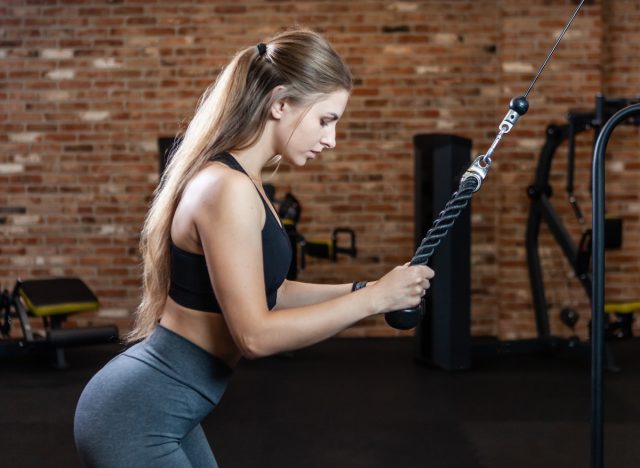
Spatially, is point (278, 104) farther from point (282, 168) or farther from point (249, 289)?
point (282, 168)

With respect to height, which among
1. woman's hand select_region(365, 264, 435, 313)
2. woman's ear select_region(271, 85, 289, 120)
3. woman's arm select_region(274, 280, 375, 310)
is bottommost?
woman's arm select_region(274, 280, 375, 310)

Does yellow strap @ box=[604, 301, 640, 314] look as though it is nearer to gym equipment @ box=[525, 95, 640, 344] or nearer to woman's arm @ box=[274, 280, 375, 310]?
gym equipment @ box=[525, 95, 640, 344]

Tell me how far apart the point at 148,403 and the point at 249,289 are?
0.26m

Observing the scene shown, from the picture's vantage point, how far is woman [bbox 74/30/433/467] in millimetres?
1372

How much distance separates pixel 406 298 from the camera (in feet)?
4.64

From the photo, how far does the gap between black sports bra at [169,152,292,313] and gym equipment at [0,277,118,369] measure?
3.34 m

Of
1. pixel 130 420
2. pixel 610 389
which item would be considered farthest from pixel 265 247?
pixel 610 389

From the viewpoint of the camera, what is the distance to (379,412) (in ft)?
12.9

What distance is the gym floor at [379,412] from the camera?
3330 mm

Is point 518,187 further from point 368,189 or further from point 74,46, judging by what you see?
point 74,46

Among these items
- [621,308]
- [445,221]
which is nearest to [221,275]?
[445,221]

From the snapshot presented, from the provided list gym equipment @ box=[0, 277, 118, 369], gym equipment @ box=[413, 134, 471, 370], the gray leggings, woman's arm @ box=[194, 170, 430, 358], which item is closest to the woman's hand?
woman's arm @ box=[194, 170, 430, 358]

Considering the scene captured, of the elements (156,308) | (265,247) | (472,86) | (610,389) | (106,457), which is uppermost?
(472,86)

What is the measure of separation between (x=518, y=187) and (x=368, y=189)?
3.20 feet
